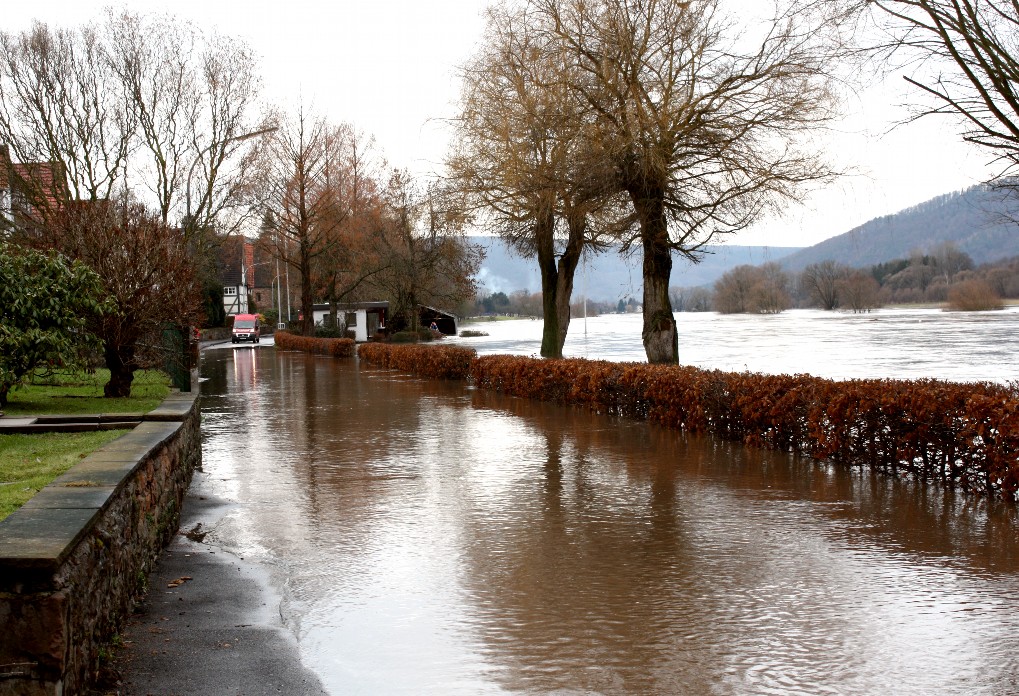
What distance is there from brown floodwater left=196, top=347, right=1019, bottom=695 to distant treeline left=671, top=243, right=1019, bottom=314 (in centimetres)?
13548

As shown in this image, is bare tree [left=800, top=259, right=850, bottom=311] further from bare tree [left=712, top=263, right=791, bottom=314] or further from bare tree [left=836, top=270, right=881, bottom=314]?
bare tree [left=712, top=263, right=791, bottom=314]

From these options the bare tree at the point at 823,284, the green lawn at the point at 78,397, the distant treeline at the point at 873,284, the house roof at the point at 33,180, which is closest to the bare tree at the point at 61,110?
the house roof at the point at 33,180

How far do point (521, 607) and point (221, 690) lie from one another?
6.17ft

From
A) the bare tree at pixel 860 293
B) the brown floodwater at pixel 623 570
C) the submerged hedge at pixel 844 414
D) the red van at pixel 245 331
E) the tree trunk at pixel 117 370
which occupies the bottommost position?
the brown floodwater at pixel 623 570

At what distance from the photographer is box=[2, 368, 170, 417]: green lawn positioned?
12.2 m

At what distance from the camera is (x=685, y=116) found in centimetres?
1842

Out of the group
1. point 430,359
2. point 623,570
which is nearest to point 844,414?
point 623,570

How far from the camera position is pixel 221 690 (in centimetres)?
437

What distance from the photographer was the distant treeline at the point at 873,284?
143 meters

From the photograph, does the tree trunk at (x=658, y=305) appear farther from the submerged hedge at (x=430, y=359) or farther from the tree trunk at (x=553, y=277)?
the tree trunk at (x=553, y=277)

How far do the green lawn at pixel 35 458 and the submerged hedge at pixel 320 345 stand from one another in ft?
105

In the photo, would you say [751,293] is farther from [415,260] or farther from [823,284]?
[415,260]

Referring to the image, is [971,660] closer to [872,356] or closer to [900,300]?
[872,356]

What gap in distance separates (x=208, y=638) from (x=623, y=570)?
268cm
